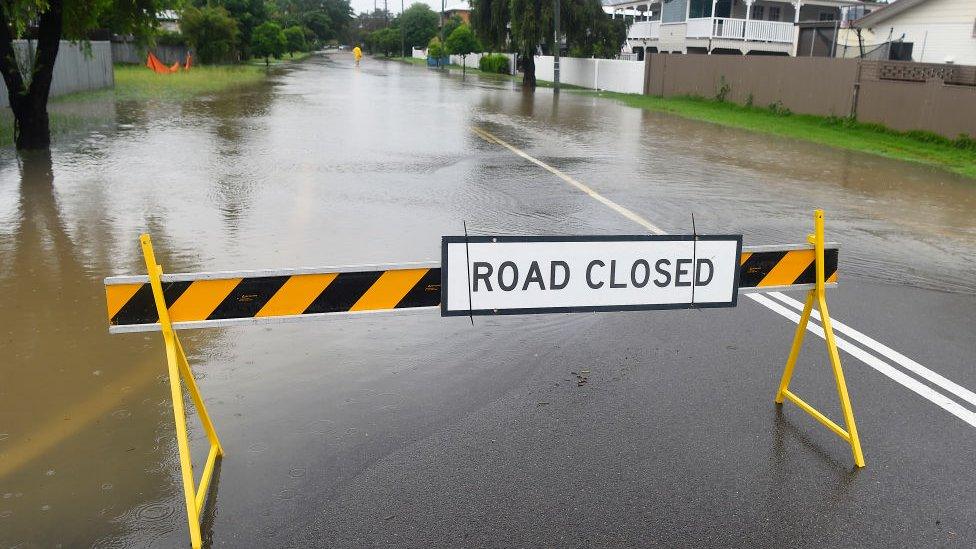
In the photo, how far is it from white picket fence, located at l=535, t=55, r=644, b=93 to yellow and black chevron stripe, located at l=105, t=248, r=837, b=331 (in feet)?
120

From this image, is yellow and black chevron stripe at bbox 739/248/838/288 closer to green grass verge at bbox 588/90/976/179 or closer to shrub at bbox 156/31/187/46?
green grass verge at bbox 588/90/976/179

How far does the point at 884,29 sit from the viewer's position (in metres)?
32.7

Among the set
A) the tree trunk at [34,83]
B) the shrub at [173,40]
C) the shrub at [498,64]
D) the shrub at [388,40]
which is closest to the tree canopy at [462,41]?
the shrub at [498,64]

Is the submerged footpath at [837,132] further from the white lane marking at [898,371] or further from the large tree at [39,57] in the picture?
the large tree at [39,57]

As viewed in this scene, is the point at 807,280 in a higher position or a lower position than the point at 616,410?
higher

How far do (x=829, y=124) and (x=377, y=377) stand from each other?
2137 centimetres

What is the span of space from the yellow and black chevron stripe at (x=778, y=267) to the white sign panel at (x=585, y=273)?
13 cm

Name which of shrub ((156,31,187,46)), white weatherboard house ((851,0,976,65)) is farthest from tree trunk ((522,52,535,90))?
shrub ((156,31,187,46))

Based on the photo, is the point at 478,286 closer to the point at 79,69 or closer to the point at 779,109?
Answer: the point at 779,109

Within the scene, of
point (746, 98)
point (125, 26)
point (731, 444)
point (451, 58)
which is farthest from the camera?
point (451, 58)

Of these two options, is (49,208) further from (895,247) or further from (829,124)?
(829,124)

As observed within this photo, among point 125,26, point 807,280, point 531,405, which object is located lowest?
point 531,405

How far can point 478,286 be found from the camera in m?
4.10

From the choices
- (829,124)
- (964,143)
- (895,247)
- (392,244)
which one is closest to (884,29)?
(829,124)
